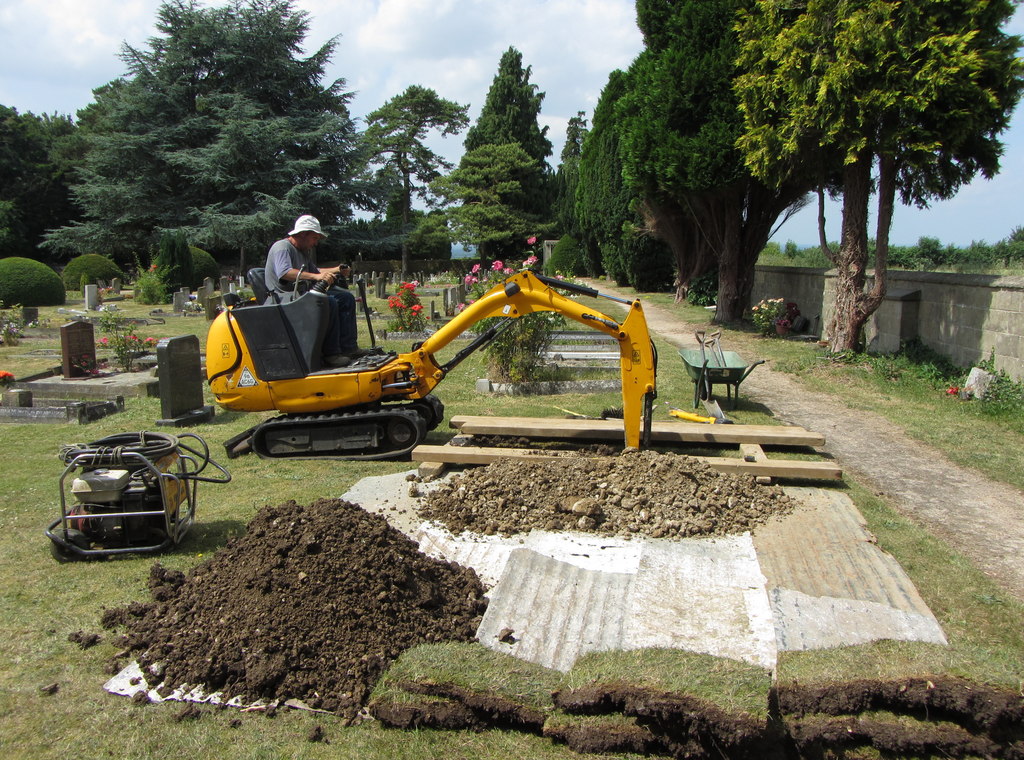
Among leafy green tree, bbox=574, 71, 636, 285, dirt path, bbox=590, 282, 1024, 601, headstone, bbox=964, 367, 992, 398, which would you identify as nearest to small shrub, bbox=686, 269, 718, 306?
leafy green tree, bbox=574, 71, 636, 285

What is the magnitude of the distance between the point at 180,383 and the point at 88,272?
948 inches

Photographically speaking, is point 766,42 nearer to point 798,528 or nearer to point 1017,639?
point 798,528

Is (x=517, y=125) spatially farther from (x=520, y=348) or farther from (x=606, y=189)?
(x=520, y=348)

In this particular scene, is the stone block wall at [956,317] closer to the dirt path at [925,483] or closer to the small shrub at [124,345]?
the dirt path at [925,483]

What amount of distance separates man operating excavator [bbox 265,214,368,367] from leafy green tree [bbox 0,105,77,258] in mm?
36360

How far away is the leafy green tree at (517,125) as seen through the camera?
155 feet

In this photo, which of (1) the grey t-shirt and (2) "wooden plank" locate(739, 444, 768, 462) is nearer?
(2) "wooden plank" locate(739, 444, 768, 462)

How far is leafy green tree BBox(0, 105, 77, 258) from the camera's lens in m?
37.9

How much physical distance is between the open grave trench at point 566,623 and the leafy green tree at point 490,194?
40.5 metres

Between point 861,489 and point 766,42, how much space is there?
29.1ft

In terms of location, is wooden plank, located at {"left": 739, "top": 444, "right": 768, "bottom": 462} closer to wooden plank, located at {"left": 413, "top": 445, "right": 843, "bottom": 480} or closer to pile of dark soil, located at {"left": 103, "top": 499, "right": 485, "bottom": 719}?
wooden plank, located at {"left": 413, "top": 445, "right": 843, "bottom": 480}

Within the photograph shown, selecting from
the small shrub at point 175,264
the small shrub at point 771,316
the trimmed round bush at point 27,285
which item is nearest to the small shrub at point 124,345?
the trimmed round bush at point 27,285

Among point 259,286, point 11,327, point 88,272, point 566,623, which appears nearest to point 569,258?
point 88,272

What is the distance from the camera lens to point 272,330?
6.98 metres
